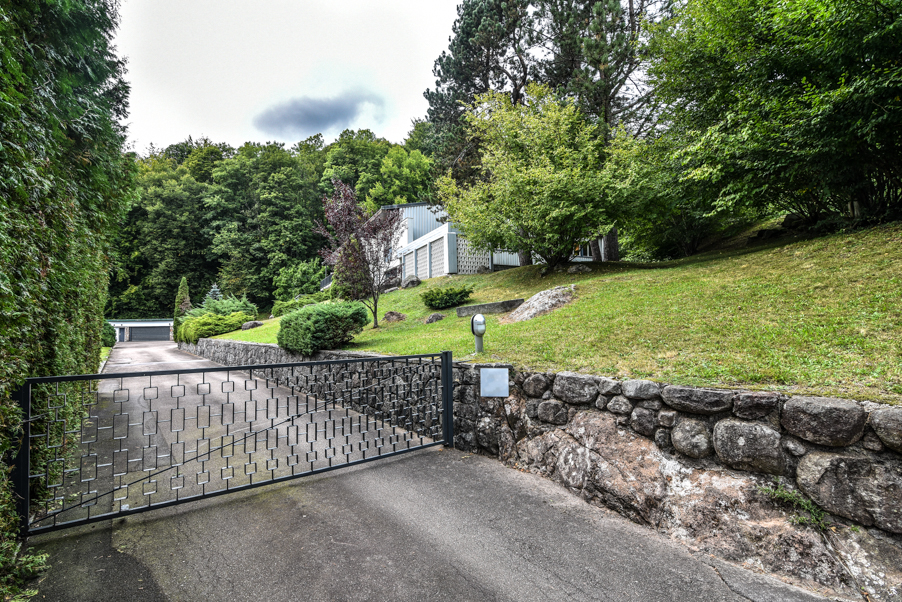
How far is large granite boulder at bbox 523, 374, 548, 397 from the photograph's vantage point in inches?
143

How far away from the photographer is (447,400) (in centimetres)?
429

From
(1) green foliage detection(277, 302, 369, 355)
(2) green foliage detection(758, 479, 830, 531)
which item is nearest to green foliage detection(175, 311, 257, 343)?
(1) green foliage detection(277, 302, 369, 355)

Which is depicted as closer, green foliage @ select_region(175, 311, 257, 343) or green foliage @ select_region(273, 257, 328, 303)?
green foliage @ select_region(175, 311, 257, 343)

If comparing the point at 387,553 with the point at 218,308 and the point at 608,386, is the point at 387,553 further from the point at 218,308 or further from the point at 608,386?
the point at 218,308

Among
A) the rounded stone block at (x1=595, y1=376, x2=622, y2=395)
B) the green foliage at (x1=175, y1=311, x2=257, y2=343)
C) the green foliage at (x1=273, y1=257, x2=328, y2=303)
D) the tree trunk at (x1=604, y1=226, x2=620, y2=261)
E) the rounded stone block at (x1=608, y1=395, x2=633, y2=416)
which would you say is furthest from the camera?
the green foliage at (x1=273, y1=257, x2=328, y2=303)

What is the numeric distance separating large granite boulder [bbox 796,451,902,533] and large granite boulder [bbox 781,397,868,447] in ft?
0.30

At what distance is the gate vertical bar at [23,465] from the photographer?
2254 mm

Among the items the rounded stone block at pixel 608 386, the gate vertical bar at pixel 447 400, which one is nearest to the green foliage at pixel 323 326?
the gate vertical bar at pixel 447 400

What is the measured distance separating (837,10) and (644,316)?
5150mm

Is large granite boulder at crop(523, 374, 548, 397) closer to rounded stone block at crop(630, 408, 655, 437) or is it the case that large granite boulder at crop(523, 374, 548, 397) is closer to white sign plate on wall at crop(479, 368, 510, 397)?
white sign plate on wall at crop(479, 368, 510, 397)

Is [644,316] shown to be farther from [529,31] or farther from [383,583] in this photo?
[529,31]

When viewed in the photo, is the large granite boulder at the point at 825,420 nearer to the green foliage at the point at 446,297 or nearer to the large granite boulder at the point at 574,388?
the large granite boulder at the point at 574,388

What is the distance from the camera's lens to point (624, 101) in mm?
13180

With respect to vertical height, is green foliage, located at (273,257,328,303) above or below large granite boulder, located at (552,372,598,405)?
above
